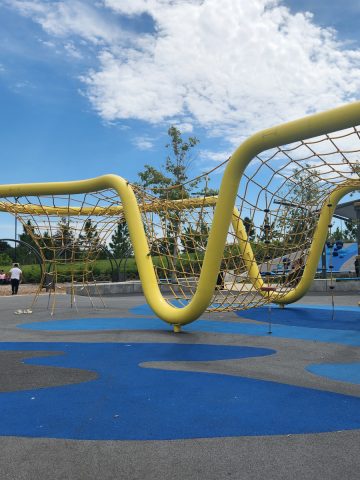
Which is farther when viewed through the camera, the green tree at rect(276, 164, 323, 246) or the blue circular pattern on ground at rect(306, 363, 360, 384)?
the green tree at rect(276, 164, 323, 246)

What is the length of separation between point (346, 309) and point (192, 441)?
8785 mm

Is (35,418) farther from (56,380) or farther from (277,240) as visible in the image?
(277,240)

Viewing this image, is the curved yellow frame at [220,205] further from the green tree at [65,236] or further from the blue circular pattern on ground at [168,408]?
the blue circular pattern on ground at [168,408]

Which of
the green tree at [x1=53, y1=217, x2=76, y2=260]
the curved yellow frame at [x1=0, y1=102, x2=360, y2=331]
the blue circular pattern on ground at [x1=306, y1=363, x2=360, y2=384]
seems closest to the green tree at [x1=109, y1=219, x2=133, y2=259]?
the green tree at [x1=53, y1=217, x2=76, y2=260]

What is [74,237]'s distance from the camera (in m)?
10.9

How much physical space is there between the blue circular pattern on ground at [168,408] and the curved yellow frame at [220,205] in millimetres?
2036

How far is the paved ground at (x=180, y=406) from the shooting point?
259 cm

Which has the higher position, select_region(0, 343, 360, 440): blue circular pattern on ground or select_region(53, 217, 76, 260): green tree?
select_region(53, 217, 76, 260): green tree

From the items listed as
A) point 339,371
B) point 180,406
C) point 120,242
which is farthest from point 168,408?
point 120,242

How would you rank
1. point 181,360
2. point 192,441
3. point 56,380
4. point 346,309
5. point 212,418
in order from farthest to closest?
point 346,309 → point 181,360 → point 56,380 → point 212,418 → point 192,441

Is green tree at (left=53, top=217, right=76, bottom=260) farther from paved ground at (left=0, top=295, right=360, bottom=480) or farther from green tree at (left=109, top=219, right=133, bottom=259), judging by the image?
green tree at (left=109, top=219, right=133, bottom=259)

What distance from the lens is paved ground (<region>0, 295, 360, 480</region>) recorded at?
2.59 m

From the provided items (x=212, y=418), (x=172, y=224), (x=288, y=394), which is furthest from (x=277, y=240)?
(x=212, y=418)

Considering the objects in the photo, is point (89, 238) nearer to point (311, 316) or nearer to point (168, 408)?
point (311, 316)
